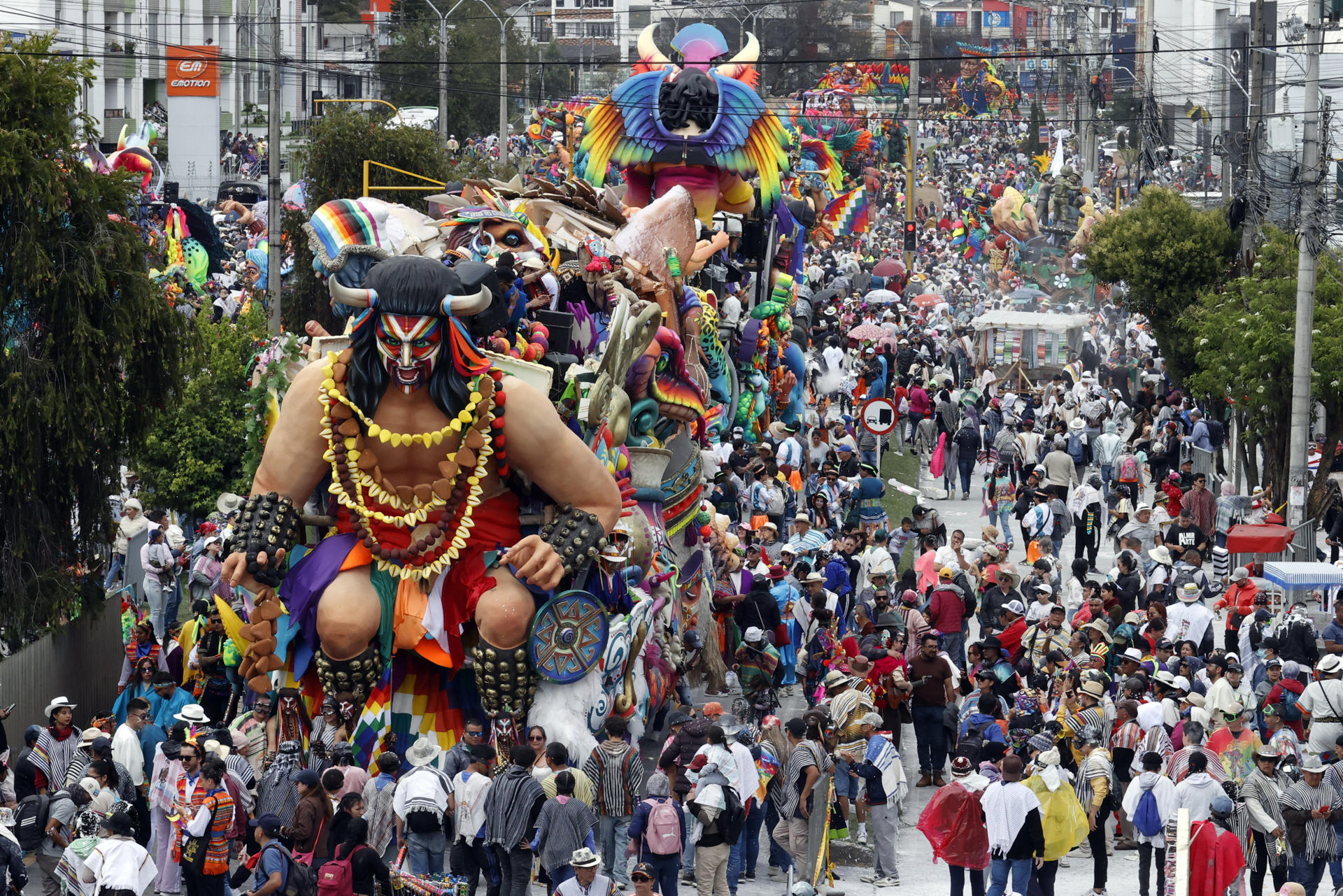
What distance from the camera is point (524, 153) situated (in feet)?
214

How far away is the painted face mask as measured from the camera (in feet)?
45.8

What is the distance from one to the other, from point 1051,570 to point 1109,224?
15949 mm

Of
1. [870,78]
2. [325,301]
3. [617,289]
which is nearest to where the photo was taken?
[617,289]

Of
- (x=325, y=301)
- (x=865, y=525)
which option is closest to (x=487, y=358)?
(x=865, y=525)

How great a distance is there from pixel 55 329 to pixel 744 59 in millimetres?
13272

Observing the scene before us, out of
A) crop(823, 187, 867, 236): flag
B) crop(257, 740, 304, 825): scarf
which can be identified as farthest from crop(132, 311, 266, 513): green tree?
crop(823, 187, 867, 236): flag

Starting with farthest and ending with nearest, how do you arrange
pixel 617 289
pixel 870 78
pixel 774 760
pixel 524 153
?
pixel 870 78 < pixel 524 153 < pixel 617 289 < pixel 774 760

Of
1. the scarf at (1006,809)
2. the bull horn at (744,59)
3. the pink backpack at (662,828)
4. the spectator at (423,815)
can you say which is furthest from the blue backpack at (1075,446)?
the spectator at (423,815)

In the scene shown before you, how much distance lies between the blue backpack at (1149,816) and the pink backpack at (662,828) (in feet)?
9.80

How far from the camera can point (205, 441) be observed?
2144 centimetres

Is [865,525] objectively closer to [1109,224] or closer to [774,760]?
[774,760]

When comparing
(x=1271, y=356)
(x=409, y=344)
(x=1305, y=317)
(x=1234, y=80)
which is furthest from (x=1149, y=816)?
(x=1234, y=80)

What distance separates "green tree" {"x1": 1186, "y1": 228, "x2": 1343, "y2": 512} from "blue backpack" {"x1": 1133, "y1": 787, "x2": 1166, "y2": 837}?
38.1 feet

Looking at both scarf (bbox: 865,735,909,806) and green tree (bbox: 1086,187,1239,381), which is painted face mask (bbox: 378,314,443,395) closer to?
scarf (bbox: 865,735,909,806)
